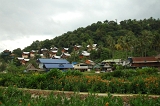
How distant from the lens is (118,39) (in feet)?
219

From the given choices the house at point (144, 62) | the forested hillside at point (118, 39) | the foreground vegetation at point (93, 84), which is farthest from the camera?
the forested hillside at point (118, 39)

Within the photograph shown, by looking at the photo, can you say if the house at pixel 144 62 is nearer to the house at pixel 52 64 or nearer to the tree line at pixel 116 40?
the tree line at pixel 116 40

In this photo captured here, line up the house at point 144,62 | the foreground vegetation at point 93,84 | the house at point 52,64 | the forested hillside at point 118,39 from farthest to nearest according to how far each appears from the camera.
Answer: the forested hillside at point 118,39 < the house at point 52,64 < the house at point 144,62 < the foreground vegetation at point 93,84

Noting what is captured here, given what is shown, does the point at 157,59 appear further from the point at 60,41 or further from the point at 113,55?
the point at 60,41

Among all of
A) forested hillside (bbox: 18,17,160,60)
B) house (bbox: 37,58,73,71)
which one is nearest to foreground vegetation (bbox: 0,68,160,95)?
house (bbox: 37,58,73,71)

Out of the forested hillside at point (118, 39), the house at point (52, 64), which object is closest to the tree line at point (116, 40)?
the forested hillside at point (118, 39)

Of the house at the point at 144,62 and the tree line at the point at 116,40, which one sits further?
the tree line at the point at 116,40

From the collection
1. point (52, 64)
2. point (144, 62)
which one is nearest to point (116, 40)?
point (144, 62)

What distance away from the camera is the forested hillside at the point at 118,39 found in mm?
56125

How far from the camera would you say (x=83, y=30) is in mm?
97125

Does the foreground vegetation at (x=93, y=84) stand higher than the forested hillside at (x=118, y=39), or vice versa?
the forested hillside at (x=118, y=39)

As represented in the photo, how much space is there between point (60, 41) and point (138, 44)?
46.4m

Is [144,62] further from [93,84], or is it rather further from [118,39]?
[93,84]

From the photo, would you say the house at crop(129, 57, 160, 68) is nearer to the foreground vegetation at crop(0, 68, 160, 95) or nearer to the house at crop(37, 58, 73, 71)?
the house at crop(37, 58, 73, 71)
